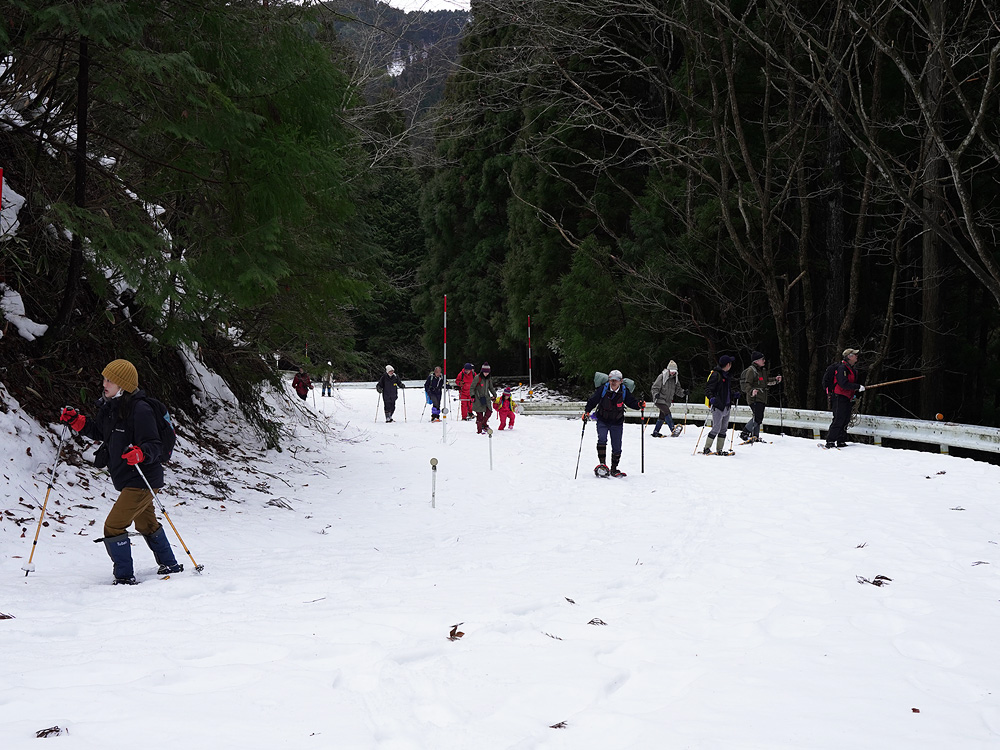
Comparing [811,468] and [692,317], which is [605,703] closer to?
[811,468]

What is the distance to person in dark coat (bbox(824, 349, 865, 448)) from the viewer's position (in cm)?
1541

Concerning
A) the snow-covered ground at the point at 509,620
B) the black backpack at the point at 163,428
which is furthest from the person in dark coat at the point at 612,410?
the black backpack at the point at 163,428

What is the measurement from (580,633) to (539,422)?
2048cm

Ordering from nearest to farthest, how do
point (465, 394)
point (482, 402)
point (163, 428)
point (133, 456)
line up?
point (133, 456) → point (163, 428) → point (482, 402) → point (465, 394)

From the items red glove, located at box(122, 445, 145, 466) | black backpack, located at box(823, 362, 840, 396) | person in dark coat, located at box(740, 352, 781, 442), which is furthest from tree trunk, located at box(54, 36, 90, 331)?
person in dark coat, located at box(740, 352, 781, 442)

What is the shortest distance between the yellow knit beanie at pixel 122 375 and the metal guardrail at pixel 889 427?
43.5ft

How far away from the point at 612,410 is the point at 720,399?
369cm

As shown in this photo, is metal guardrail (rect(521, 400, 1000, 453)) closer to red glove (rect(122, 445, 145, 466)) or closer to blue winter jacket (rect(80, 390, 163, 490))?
blue winter jacket (rect(80, 390, 163, 490))

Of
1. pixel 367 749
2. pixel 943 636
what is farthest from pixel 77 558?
pixel 943 636

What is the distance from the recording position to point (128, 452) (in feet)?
20.5

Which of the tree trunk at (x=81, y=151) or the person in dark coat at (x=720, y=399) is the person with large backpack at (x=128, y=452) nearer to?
→ the tree trunk at (x=81, y=151)

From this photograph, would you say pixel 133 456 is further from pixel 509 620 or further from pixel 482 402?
pixel 482 402

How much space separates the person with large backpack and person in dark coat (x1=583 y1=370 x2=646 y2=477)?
7655 millimetres

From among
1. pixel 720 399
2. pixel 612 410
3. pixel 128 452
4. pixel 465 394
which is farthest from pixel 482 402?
pixel 128 452
